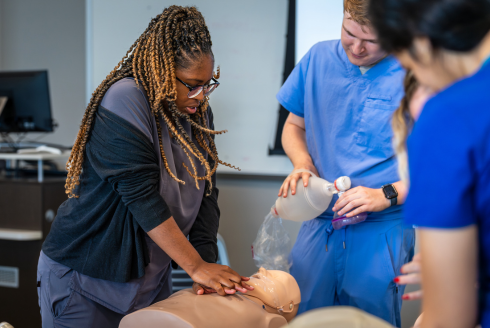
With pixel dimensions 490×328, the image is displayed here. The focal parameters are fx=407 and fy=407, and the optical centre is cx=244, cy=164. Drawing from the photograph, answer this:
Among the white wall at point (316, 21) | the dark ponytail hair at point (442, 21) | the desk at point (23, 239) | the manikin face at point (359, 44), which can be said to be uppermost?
the white wall at point (316, 21)

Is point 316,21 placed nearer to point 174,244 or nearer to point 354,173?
point 354,173

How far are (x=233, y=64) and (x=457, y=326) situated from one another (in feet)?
7.36

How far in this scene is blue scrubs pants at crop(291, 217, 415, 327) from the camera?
48.9 inches

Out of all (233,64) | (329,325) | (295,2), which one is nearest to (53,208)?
(233,64)

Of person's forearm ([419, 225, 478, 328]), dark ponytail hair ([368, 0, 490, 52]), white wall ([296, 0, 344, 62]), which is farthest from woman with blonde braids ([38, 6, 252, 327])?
white wall ([296, 0, 344, 62])

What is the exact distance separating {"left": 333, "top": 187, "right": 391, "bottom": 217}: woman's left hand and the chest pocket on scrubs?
14cm

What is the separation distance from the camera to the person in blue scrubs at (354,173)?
123 cm

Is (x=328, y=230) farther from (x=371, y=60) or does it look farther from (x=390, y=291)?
(x=371, y=60)

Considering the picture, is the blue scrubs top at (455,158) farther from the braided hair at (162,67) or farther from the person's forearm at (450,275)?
the braided hair at (162,67)

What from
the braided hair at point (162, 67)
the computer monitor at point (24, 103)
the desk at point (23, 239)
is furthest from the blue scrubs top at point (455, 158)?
the computer monitor at point (24, 103)

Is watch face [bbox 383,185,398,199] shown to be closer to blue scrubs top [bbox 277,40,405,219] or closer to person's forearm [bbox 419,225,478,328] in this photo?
blue scrubs top [bbox 277,40,405,219]

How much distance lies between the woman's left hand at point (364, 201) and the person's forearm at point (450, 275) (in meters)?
0.67

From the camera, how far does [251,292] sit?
1.09 meters

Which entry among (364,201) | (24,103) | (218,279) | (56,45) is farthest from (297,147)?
(56,45)
